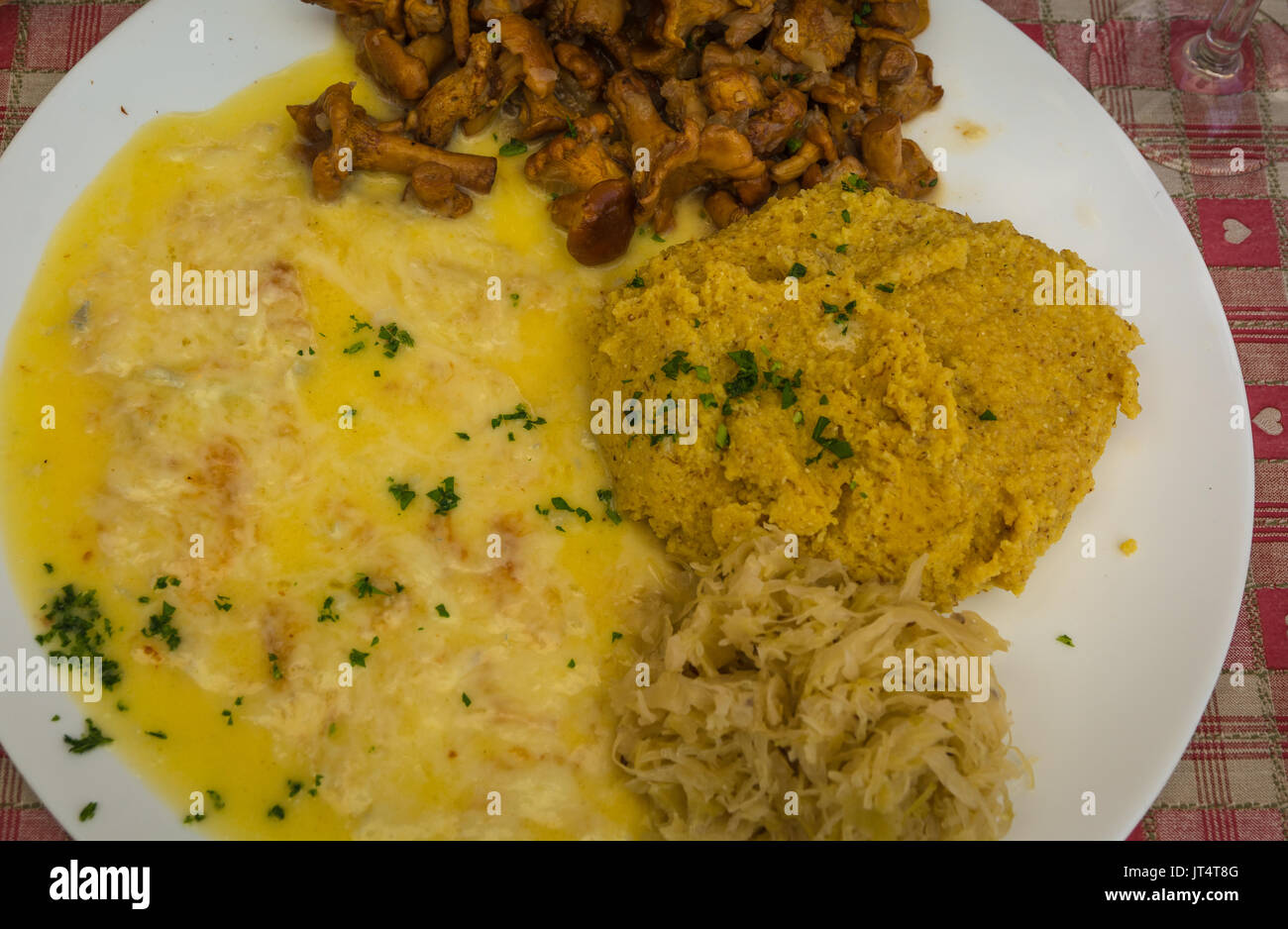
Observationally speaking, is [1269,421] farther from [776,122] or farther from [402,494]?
[402,494]

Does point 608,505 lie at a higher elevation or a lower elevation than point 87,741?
higher

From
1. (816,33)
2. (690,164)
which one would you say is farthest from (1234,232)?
(690,164)

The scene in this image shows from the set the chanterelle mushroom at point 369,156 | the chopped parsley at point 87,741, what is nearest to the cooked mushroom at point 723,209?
the chanterelle mushroom at point 369,156

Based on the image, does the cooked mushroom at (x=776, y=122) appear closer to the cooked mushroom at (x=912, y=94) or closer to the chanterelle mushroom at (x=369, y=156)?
the cooked mushroom at (x=912, y=94)

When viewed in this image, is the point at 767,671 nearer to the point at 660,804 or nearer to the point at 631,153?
the point at 660,804

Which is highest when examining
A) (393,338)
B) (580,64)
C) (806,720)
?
(580,64)

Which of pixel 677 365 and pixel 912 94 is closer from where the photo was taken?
pixel 677 365
